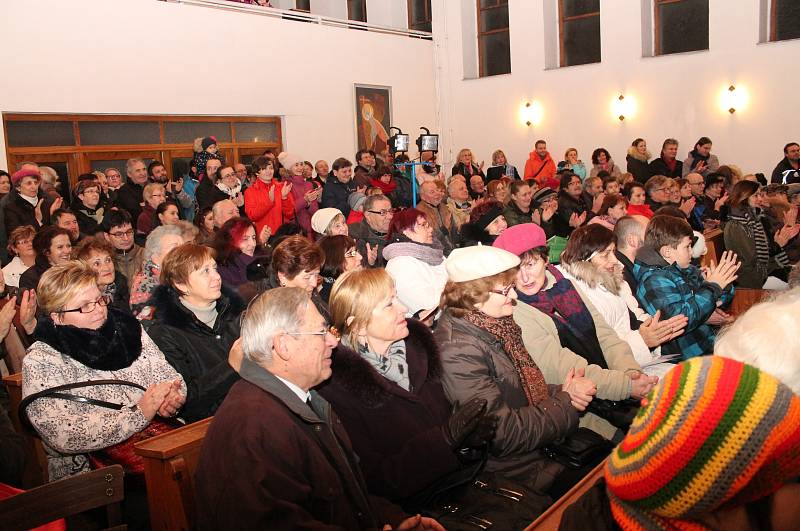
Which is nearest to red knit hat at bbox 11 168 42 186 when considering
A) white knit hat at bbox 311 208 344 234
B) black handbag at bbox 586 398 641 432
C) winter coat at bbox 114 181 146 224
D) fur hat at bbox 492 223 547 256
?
winter coat at bbox 114 181 146 224

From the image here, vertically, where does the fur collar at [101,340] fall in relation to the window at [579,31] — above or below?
below

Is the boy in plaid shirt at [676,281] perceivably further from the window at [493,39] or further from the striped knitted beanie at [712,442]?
the window at [493,39]

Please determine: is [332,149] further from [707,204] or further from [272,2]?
[707,204]

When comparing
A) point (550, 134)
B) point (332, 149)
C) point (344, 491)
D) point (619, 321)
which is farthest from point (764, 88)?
point (344, 491)

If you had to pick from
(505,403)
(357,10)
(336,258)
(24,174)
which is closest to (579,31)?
(357,10)

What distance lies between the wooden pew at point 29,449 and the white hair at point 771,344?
3089 millimetres

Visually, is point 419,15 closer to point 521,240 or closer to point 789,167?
point 789,167

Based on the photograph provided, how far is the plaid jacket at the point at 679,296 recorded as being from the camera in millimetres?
4160

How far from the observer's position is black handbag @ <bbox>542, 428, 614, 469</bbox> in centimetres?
299

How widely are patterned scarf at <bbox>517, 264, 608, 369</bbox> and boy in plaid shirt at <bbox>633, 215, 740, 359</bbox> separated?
681mm

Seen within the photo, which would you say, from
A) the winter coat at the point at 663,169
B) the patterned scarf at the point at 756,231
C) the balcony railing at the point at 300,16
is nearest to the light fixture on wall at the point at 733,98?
the winter coat at the point at 663,169

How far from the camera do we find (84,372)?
2.95m

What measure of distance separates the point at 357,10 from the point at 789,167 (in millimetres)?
9827

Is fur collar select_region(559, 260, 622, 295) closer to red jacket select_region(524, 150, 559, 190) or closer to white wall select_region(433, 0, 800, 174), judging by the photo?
red jacket select_region(524, 150, 559, 190)
